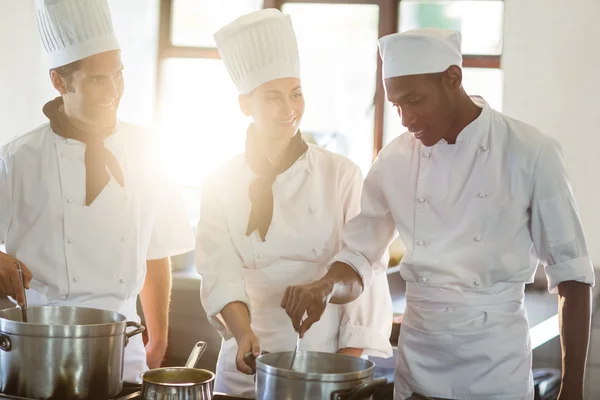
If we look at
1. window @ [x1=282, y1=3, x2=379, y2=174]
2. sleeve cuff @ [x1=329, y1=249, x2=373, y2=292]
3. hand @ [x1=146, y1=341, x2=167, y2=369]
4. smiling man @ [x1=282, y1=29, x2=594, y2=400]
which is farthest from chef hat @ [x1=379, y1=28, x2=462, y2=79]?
window @ [x1=282, y1=3, x2=379, y2=174]

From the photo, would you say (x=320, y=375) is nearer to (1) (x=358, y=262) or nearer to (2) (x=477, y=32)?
(1) (x=358, y=262)

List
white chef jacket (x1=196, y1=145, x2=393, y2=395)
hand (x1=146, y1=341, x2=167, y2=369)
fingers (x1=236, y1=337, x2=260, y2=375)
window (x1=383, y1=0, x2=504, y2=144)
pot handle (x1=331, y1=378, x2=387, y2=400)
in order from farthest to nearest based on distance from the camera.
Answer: window (x1=383, y1=0, x2=504, y2=144) → hand (x1=146, y1=341, x2=167, y2=369) → white chef jacket (x1=196, y1=145, x2=393, y2=395) → fingers (x1=236, y1=337, x2=260, y2=375) → pot handle (x1=331, y1=378, x2=387, y2=400)

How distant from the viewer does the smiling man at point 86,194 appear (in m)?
2.16

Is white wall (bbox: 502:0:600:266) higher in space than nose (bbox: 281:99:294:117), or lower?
higher

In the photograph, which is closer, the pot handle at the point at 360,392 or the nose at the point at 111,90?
the pot handle at the point at 360,392

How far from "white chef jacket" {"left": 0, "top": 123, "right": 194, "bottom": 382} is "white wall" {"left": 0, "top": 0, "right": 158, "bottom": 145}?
3519mm

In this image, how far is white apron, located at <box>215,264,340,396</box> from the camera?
2.08 m

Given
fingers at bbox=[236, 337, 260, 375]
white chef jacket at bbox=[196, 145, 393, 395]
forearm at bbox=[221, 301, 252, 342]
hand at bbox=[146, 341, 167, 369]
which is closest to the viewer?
fingers at bbox=[236, 337, 260, 375]

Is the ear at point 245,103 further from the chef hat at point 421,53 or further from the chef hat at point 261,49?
the chef hat at point 421,53

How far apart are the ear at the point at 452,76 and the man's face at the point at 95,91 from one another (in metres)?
0.95

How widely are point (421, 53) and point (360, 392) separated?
0.88 metres

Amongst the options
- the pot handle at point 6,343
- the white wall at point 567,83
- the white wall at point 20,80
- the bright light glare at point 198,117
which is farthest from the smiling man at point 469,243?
the white wall at point 20,80

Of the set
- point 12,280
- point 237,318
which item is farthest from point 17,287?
point 237,318

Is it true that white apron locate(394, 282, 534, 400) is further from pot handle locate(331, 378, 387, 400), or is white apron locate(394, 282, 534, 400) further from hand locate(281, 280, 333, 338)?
pot handle locate(331, 378, 387, 400)
